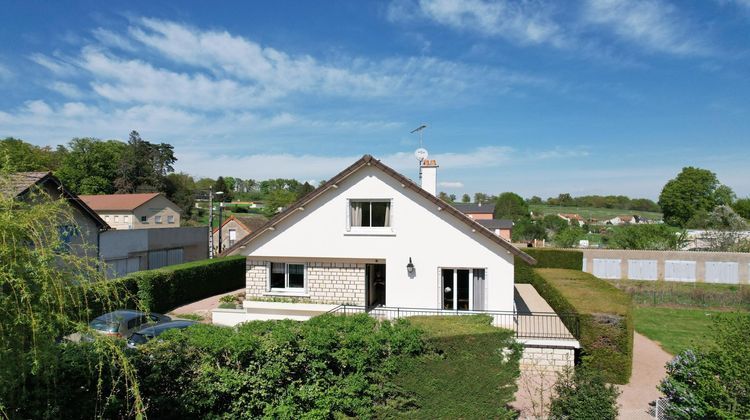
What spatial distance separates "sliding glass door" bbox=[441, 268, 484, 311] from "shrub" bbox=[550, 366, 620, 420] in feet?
22.6

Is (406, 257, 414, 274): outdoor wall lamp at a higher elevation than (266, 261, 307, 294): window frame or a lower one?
higher

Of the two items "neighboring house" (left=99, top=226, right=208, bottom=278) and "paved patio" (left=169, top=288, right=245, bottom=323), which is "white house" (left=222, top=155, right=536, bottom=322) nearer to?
"paved patio" (left=169, top=288, right=245, bottom=323)

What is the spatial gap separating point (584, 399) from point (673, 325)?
15.3m

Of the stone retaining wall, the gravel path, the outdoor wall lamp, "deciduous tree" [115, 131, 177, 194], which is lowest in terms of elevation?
the gravel path

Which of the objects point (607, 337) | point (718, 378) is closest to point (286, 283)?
point (607, 337)

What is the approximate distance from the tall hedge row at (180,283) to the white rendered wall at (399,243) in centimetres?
597

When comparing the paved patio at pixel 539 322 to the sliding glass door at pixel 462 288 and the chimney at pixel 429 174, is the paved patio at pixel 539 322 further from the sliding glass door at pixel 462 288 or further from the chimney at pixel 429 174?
the chimney at pixel 429 174

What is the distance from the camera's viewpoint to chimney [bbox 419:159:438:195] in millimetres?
19297

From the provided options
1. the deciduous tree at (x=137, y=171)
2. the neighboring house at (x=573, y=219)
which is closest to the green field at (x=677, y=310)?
the neighboring house at (x=573, y=219)

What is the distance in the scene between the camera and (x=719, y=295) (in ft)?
85.5

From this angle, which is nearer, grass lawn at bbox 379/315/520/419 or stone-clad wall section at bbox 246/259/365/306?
A: grass lawn at bbox 379/315/520/419

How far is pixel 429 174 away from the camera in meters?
19.4

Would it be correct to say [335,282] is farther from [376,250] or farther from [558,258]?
[558,258]

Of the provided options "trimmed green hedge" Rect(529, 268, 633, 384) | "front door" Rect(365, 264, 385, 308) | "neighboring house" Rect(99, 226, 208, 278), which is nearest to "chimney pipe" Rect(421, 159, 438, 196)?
"front door" Rect(365, 264, 385, 308)
